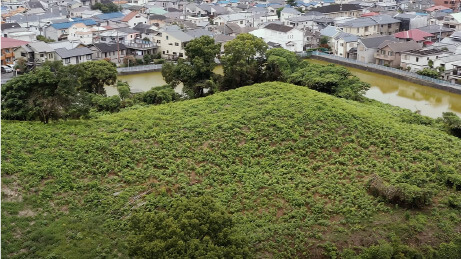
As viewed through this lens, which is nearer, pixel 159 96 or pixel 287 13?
pixel 159 96

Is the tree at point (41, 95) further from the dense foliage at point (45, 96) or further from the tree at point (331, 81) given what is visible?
the tree at point (331, 81)

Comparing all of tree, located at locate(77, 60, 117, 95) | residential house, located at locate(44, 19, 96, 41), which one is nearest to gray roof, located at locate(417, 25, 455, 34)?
tree, located at locate(77, 60, 117, 95)

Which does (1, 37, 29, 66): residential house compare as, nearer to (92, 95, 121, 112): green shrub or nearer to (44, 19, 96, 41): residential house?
(44, 19, 96, 41): residential house

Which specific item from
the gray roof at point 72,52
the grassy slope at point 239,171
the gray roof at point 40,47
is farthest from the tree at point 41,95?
the gray roof at point 40,47

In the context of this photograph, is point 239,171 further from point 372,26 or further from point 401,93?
point 372,26

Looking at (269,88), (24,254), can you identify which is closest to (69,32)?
(269,88)

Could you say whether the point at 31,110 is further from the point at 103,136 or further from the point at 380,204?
the point at 380,204

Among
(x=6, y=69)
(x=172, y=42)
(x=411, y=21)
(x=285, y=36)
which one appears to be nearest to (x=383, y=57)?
(x=285, y=36)
